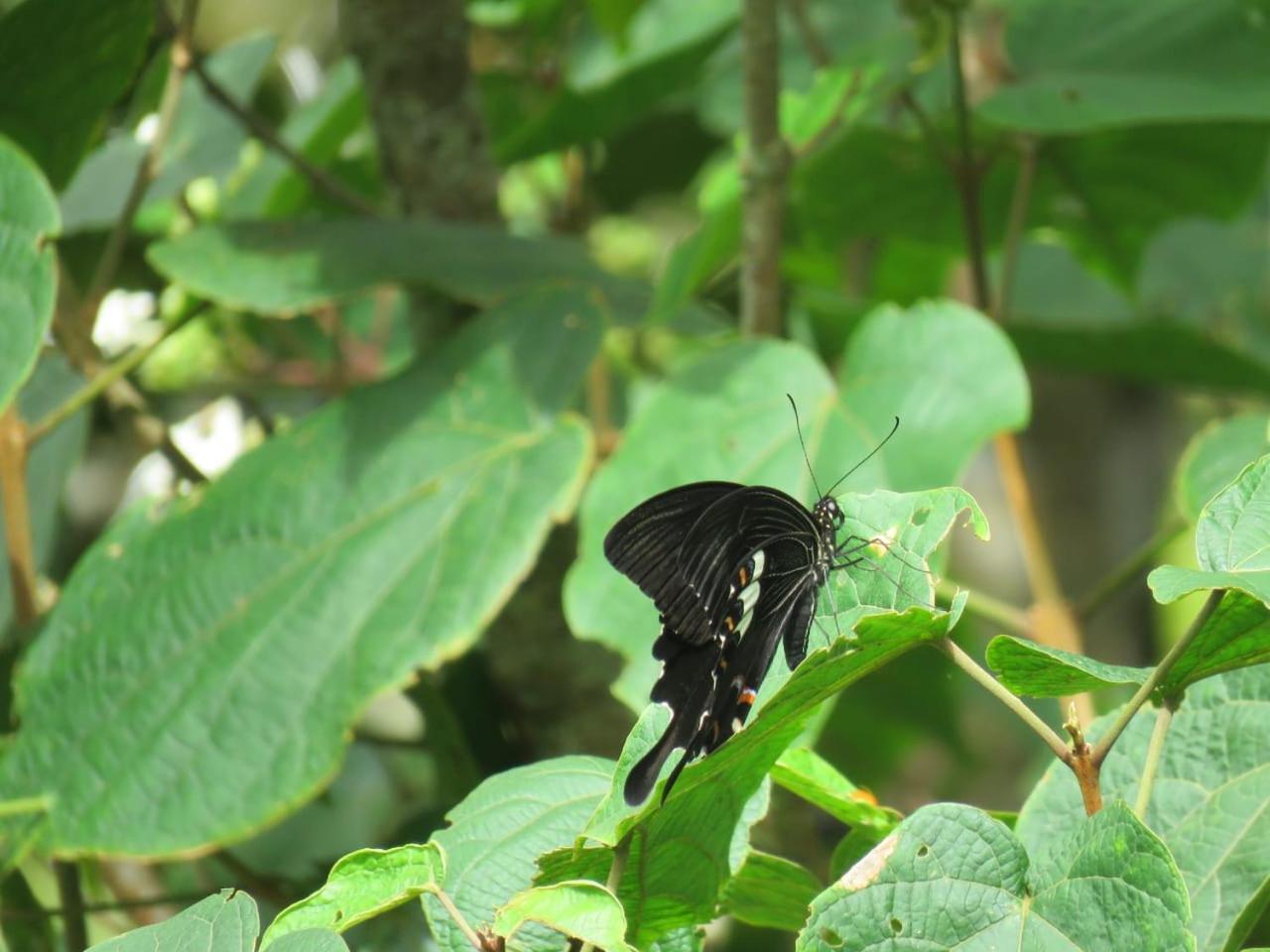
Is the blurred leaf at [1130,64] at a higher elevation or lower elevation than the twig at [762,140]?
lower

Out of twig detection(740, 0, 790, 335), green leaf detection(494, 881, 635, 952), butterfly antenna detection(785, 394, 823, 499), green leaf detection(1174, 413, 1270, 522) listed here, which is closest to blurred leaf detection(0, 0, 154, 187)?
twig detection(740, 0, 790, 335)

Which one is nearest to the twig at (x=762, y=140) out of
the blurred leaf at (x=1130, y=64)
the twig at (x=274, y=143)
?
the blurred leaf at (x=1130, y=64)

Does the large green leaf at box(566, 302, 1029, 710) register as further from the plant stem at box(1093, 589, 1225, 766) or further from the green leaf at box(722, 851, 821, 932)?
the plant stem at box(1093, 589, 1225, 766)

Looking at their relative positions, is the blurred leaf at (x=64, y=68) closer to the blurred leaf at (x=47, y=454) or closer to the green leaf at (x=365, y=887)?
the blurred leaf at (x=47, y=454)

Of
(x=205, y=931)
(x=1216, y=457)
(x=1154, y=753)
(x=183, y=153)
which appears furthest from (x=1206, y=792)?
(x=183, y=153)

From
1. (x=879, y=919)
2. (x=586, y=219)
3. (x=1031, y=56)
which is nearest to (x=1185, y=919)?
(x=879, y=919)

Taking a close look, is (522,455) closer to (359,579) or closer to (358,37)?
(359,579)

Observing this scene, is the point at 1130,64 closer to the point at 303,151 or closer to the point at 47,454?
the point at 303,151
